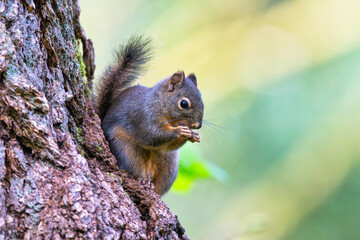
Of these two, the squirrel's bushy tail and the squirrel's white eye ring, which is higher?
the squirrel's bushy tail

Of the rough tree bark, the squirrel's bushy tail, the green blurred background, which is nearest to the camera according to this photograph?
the rough tree bark

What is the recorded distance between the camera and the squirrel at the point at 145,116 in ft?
Answer: 7.02

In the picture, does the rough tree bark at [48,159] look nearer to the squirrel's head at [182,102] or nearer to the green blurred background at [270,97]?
the squirrel's head at [182,102]

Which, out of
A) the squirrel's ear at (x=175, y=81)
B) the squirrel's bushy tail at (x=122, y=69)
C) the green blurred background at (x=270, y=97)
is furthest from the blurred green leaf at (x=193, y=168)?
the green blurred background at (x=270, y=97)

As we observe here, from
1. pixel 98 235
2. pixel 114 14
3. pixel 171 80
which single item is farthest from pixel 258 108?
pixel 98 235

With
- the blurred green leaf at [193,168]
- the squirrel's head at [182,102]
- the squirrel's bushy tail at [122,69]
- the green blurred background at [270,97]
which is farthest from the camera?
the green blurred background at [270,97]

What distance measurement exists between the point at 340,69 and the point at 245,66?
111cm

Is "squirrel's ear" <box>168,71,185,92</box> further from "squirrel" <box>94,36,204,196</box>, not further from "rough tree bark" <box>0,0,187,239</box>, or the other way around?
"rough tree bark" <box>0,0,187,239</box>

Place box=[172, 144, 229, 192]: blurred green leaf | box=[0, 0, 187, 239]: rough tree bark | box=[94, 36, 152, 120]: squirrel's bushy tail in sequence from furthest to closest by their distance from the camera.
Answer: box=[94, 36, 152, 120]: squirrel's bushy tail, box=[172, 144, 229, 192]: blurred green leaf, box=[0, 0, 187, 239]: rough tree bark

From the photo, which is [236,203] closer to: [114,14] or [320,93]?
[320,93]

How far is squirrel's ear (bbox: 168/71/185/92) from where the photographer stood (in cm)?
226

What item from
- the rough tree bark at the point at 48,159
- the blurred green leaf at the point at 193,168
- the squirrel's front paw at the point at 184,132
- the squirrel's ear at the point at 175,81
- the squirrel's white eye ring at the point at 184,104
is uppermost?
the squirrel's ear at the point at 175,81

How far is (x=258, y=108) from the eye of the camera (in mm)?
4969

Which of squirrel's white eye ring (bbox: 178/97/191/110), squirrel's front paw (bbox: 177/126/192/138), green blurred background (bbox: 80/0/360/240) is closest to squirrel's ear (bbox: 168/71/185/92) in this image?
squirrel's white eye ring (bbox: 178/97/191/110)
